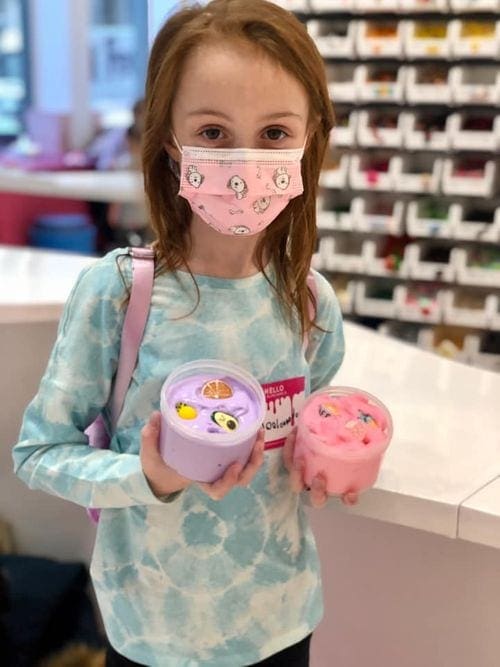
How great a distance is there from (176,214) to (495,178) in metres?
2.87

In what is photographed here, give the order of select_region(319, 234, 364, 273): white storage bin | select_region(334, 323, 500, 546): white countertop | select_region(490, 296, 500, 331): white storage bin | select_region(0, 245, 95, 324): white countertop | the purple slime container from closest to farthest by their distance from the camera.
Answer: the purple slime container < select_region(334, 323, 500, 546): white countertop < select_region(0, 245, 95, 324): white countertop < select_region(490, 296, 500, 331): white storage bin < select_region(319, 234, 364, 273): white storage bin

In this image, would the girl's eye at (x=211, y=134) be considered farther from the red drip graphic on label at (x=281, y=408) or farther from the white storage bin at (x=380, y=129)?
the white storage bin at (x=380, y=129)

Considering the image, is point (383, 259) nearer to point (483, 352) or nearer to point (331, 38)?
point (483, 352)

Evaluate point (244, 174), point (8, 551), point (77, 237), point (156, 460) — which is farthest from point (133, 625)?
point (77, 237)

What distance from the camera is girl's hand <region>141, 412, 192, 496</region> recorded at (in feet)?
3.21

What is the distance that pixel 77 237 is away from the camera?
532cm

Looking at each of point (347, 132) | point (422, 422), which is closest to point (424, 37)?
point (347, 132)

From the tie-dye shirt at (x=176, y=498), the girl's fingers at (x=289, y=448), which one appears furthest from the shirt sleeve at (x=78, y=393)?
the girl's fingers at (x=289, y=448)

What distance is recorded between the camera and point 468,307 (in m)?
3.90

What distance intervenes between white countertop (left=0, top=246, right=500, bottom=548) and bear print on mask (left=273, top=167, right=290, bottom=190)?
1.63ft

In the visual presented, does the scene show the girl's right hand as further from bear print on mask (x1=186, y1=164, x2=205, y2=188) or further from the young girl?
bear print on mask (x1=186, y1=164, x2=205, y2=188)

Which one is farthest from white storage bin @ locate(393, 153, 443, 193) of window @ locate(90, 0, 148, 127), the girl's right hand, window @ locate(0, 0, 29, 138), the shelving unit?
window @ locate(0, 0, 29, 138)

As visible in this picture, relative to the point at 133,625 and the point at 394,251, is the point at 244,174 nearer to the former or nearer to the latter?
the point at 133,625

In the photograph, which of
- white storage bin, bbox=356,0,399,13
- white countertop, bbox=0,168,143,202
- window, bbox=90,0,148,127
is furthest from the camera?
window, bbox=90,0,148,127
